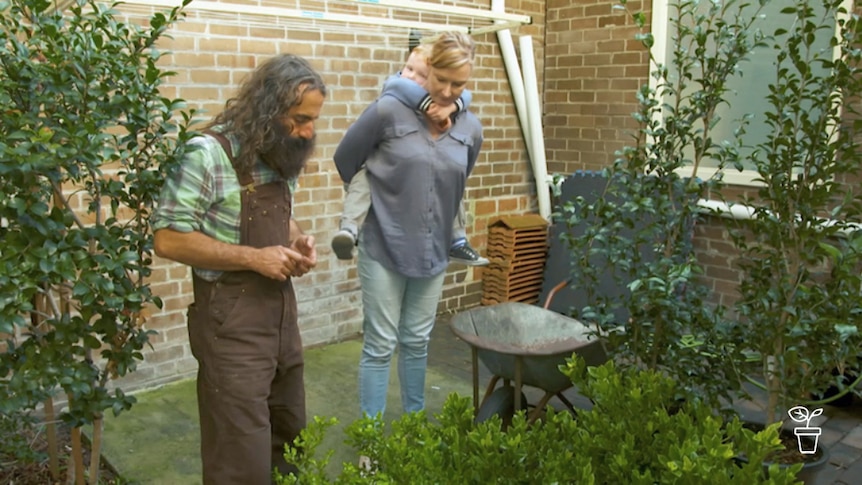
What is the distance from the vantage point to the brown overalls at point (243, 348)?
2.49 metres

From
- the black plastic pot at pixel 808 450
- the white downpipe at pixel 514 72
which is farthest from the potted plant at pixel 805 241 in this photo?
the white downpipe at pixel 514 72

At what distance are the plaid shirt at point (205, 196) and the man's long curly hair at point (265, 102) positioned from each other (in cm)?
6

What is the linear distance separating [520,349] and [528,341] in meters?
0.47

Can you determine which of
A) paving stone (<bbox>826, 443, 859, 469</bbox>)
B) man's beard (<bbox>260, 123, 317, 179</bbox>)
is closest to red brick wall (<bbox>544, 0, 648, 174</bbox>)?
paving stone (<bbox>826, 443, 859, 469</bbox>)

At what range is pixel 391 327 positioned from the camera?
3.35 m

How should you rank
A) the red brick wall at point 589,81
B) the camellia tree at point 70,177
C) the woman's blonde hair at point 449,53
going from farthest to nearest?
the red brick wall at point 589,81 → the woman's blonde hair at point 449,53 → the camellia tree at point 70,177

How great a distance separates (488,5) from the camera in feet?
20.1

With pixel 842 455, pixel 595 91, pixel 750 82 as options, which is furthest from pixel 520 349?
pixel 595 91

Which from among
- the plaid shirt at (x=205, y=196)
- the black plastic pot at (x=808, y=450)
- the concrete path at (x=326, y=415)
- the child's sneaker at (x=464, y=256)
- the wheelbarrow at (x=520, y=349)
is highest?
the plaid shirt at (x=205, y=196)

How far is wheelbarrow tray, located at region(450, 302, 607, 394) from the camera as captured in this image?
3.27 m

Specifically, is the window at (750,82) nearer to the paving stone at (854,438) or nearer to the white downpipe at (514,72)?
the white downpipe at (514,72)

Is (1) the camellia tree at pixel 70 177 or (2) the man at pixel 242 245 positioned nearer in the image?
(1) the camellia tree at pixel 70 177

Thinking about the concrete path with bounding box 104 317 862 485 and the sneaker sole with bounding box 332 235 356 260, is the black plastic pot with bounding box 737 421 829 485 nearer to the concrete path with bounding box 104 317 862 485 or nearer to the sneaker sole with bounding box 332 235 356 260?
the concrete path with bounding box 104 317 862 485

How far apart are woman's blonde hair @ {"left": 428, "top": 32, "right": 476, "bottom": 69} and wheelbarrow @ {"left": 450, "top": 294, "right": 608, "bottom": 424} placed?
1.22 metres
